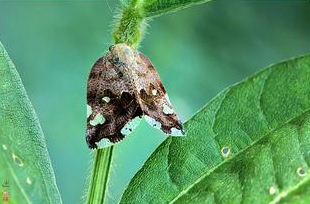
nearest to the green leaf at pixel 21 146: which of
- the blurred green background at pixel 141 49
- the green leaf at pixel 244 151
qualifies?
the green leaf at pixel 244 151

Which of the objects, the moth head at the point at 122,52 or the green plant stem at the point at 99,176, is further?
the moth head at the point at 122,52

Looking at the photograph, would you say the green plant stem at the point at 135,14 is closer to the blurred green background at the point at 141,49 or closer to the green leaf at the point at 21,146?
the green leaf at the point at 21,146

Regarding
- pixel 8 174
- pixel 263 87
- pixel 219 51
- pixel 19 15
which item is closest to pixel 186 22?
pixel 219 51

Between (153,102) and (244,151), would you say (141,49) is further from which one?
(244,151)

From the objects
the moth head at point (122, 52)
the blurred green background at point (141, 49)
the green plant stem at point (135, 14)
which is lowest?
the moth head at point (122, 52)

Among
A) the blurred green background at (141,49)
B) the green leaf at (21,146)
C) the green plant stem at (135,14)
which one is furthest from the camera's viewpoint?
the blurred green background at (141,49)

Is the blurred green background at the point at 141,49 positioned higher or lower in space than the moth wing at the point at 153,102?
higher

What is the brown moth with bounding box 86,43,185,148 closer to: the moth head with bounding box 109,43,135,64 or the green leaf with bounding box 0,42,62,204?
the moth head with bounding box 109,43,135,64

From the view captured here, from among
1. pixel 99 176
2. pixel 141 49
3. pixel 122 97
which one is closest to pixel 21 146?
pixel 99 176
